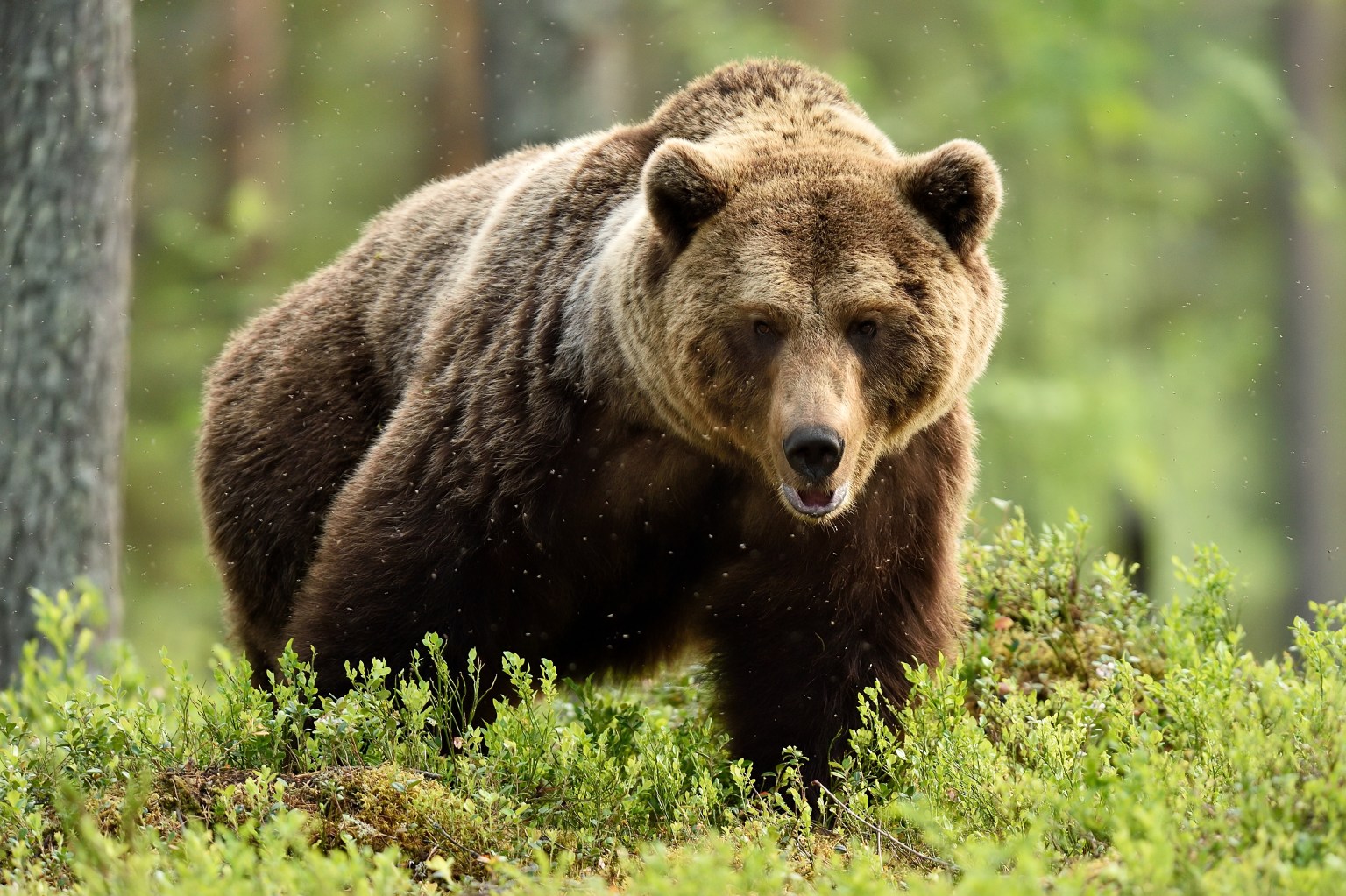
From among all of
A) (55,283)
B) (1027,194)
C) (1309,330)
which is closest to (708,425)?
(55,283)

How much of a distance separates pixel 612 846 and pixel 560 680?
1.73 meters

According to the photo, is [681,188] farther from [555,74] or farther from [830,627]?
[555,74]

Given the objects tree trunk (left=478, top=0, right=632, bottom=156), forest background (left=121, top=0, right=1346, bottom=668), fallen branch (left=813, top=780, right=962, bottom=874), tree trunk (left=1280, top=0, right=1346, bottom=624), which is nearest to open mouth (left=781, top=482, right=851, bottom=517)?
fallen branch (left=813, top=780, right=962, bottom=874)

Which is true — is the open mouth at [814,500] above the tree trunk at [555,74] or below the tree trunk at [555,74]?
below

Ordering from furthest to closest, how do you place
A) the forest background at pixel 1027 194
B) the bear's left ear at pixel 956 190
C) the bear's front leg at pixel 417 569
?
1. the forest background at pixel 1027 194
2. the bear's front leg at pixel 417 569
3. the bear's left ear at pixel 956 190

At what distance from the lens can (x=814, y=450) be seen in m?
4.31

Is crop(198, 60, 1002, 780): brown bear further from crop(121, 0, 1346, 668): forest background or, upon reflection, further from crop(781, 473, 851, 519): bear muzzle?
crop(121, 0, 1346, 668): forest background

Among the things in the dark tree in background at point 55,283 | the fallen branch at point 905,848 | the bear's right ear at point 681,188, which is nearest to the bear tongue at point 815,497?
the fallen branch at point 905,848

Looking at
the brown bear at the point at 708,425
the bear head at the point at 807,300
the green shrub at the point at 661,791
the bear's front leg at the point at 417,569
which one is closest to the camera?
the green shrub at the point at 661,791

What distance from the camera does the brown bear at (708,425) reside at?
4672mm

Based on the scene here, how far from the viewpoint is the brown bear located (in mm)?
4672

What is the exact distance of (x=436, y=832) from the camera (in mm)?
4211

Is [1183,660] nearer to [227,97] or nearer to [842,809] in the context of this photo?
[842,809]

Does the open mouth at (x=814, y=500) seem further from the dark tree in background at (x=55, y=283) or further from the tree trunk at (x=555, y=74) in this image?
the tree trunk at (x=555, y=74)
